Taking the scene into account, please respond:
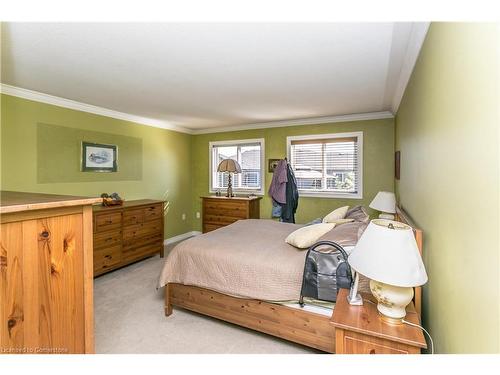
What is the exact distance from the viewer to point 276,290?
6.72ft

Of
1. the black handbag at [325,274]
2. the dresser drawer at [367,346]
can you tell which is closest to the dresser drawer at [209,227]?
the black handbag at [325,274]

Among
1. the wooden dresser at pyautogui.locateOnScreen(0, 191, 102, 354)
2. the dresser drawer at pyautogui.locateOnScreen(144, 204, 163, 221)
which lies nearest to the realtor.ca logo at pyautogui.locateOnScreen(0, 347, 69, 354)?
the wooden dresser at pyautogui.locateOnScreen(0, 191, 102, 354)

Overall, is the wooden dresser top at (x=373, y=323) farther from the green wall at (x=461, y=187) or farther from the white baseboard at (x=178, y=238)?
the white baseboard at (x=178, y=238)

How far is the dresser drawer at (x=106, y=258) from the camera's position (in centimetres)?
334

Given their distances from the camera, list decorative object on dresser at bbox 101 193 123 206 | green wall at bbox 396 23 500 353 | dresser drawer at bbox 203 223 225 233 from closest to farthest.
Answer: green wall at bbox 396 23 500 353
decorative object on dresser at bbox 101 193 123 206
dresser drawer at bbox 203 223 225 233

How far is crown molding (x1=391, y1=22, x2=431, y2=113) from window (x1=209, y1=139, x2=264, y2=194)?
2687 millimetres

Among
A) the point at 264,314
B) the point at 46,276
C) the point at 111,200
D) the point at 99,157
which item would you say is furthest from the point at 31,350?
the point at 99,157

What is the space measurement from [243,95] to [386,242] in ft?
8.33

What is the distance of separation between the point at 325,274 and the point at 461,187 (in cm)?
108

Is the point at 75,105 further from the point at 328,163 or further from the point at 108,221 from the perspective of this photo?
the point at 328,163

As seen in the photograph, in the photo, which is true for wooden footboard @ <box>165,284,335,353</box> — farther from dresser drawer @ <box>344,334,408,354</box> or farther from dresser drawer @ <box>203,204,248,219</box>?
dresser drawer @ <box>203,204,248,219</box>

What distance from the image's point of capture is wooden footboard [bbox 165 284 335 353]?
1920 millimetres

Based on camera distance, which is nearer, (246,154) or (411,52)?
(411,52)

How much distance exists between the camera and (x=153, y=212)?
422cm
